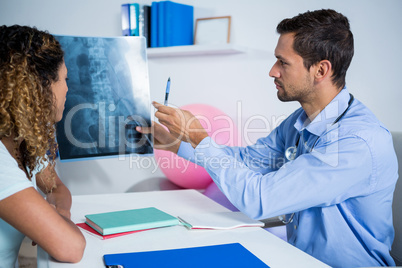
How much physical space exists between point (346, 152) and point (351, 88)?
1.43 m

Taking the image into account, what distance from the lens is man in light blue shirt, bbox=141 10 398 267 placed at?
1.30m

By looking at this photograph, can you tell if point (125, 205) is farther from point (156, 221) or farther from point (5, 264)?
point (5, 264)

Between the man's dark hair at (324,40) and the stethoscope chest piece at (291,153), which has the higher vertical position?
the man's dark hair at (324,40)

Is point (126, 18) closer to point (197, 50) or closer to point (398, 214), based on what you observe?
point (197, 50)

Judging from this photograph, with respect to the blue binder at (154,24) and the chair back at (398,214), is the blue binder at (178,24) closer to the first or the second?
the blue binder at (154,24)

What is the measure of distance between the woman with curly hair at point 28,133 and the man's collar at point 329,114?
894 mm

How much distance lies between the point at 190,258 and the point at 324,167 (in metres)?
0.54

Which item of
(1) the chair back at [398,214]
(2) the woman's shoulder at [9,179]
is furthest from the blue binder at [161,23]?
(2) the woman's shoulder at [9,179]

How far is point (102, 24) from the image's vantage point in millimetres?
3328

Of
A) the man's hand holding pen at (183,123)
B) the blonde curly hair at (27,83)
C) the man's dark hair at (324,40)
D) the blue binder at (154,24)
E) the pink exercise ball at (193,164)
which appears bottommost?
the pink exercise ball at (193,164)

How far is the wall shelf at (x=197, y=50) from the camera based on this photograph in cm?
271

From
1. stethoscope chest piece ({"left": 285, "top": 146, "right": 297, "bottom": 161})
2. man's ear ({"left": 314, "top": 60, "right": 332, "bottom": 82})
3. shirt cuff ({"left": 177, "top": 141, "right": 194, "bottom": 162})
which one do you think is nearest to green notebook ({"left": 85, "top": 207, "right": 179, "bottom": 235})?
shirt cuff ({"left": 177, "top": 141, "right": 194, "bottom": 162})

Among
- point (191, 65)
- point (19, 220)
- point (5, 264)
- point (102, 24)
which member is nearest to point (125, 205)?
point (5, 264)

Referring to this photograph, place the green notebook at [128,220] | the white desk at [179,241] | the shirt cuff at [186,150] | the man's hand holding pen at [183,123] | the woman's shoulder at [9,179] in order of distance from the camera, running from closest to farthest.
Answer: the woman's shoulder at [9,179]
the white desk at [179,241]
the green notebook at [128,220]
the man's hand holding pen at [183,123]
the shirt cuff at [186,150]
